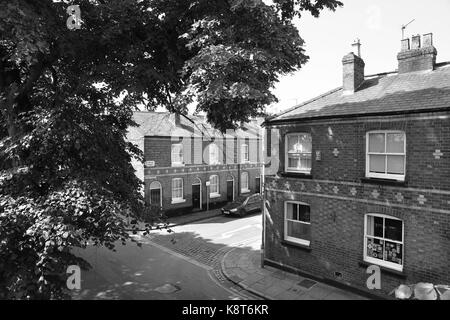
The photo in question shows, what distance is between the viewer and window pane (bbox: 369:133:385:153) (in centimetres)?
1178

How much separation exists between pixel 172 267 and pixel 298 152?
8616 millimetres

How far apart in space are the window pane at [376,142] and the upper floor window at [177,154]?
17.3 m

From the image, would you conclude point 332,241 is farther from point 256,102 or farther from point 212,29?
point 212,29

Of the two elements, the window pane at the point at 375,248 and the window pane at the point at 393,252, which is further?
the window pane at the point at 375,248

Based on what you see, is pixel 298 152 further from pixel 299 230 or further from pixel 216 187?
pixel 216 187

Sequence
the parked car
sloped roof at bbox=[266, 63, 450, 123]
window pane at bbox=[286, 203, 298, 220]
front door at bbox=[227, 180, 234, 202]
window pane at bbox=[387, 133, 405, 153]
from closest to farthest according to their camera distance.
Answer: sloped roof at bbox=[266, 63, 450, 123]
window pane at bbox=[387, 133, 405, 153]
window pane at bbox=[286, 203, 298, 220]
the parked car
front door at bbox=[227, 180, 234, 202]

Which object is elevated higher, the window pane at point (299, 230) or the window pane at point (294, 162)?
the window pane at point (294, 162)

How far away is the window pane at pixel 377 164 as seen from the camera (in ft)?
38.7

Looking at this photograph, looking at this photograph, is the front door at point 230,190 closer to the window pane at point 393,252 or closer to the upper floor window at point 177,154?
the upper floor window at point 177,154

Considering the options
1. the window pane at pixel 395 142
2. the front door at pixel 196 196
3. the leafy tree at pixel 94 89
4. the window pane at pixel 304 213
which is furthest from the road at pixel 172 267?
the window pane at pixel 395 142

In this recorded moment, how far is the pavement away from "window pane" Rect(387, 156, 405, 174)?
504 cm

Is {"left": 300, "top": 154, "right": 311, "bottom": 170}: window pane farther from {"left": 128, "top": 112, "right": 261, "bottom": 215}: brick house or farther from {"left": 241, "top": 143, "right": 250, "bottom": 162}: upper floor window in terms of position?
{"left": 241, "top": 143, "right": 250, "bottom": 162}: upper floor window

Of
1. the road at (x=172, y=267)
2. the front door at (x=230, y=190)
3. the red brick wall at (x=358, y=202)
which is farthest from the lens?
the front door at (x=230, y=190)

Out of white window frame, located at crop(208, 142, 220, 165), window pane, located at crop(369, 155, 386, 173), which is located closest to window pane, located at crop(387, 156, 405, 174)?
window pane, located at crop(369, 155, 386, 173)
